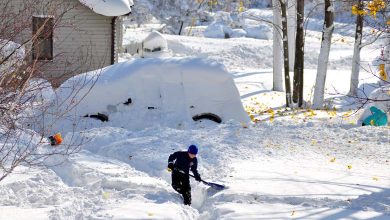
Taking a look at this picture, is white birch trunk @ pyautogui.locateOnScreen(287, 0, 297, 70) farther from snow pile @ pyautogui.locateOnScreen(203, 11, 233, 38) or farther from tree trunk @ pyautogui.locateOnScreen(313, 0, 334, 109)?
snow pile @ pyautogui.locateOnScreen(203, 11, 233, 38)

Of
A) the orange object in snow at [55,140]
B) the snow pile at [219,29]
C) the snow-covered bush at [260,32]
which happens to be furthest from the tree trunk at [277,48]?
the snow-covered bush at [260,32]

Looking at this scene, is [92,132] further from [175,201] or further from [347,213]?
[347,213]

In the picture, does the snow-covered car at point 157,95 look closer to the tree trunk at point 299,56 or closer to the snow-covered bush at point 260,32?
the tree trunk at point 299,56

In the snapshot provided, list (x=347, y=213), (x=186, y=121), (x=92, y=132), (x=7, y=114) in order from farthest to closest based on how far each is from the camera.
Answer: (x=186, y=121) → (x=92, y=132) → (x=347, y=213) → (x=7, y=114)

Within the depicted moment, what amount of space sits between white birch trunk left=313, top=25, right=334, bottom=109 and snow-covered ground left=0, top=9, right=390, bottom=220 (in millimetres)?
2617

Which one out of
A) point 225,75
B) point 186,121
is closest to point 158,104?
point 186,121

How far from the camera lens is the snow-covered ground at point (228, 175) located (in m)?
7.36

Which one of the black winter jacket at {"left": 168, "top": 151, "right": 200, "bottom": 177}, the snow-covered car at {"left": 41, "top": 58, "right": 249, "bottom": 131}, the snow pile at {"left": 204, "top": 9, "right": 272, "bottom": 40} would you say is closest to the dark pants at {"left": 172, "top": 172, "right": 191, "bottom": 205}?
the black winter jacket at {"left": 168, "top": 151, "right": 200, "bottom": 177}

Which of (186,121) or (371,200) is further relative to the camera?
(186,121)

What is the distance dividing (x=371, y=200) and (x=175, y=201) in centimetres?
270

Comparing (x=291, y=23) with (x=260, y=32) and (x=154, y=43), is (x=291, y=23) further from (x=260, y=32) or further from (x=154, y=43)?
(x=260, y=32)

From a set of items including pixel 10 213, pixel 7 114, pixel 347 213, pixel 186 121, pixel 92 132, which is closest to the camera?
pixel 7 114

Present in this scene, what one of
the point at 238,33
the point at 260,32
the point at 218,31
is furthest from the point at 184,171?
the point at 260,32

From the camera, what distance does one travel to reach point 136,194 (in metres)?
7.91
